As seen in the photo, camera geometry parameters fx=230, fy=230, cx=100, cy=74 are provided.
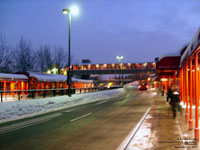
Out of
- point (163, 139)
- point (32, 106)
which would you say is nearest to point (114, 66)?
point (32, 106)

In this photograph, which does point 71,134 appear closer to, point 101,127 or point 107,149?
point 101,127

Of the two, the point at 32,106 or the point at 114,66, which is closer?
the point at 32,106

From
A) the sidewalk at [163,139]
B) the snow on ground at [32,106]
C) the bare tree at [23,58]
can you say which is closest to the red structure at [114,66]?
the bare tree at [23,58]

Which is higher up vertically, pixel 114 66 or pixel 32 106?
pixel 114 66

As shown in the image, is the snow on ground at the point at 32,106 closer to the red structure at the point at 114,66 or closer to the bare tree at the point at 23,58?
the bare tree at the point at 23,58

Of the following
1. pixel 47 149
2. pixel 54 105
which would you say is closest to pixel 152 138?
pixel 47 149

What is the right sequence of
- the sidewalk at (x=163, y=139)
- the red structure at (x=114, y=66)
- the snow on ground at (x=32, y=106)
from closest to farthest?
the sidewalk at (x=163, y=139) < the snow on ground at (x=32, y=106) < the red structure at (x=114, y=66)

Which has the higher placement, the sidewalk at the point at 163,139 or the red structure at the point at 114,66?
the red structure at the point at 114,66

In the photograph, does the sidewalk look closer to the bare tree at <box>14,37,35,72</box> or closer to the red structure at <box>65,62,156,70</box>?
the bare tree at <box>14,37,35,72</box>

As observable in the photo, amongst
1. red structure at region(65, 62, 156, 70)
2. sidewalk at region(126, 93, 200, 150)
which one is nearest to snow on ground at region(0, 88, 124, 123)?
sidewalk at region(126, 93, 200, 150)

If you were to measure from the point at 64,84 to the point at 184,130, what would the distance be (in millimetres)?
36251

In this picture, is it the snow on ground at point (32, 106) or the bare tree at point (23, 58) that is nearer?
the snow on ground at point (32, 106)

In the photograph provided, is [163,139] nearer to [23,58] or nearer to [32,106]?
[32,106]

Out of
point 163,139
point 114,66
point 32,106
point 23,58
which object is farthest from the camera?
point 114,66
